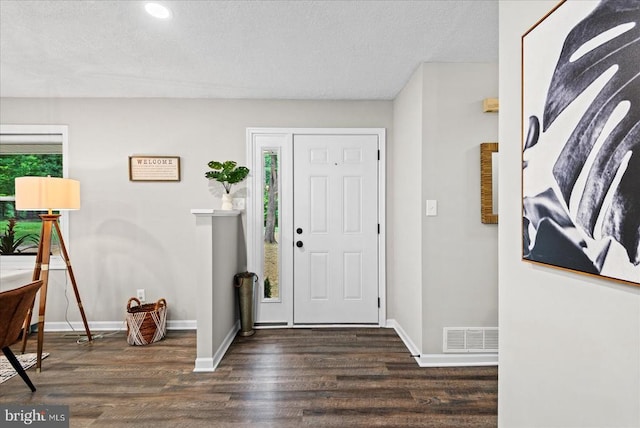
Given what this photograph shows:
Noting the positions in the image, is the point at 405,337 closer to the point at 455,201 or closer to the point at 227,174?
the point at 455,201

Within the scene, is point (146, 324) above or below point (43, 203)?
below

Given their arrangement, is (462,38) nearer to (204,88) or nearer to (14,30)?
(204,88)

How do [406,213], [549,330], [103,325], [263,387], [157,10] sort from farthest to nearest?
[103,325] < [406,213] < [263,387] < [157,10] < [549,330]

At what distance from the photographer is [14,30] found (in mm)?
2230

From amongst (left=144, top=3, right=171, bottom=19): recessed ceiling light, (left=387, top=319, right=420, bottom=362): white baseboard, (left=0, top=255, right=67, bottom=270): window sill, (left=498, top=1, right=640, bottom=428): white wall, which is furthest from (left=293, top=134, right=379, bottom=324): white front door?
(left=0, top=255, right=67, bottom=270): window sill

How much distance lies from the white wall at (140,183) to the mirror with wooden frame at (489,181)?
1.21 metres

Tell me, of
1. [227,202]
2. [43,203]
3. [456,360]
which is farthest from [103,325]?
[456,360]

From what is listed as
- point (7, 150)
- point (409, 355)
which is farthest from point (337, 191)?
point (7, 150)

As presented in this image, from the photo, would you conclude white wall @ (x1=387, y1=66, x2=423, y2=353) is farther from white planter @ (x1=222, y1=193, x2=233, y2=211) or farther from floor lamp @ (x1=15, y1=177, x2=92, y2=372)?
floor lamp @ (x1=15, y1=177, x2=92, y2=372)

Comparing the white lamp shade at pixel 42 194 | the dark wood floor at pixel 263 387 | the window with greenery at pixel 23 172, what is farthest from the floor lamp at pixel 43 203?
the window with greenery at pixel 23 172

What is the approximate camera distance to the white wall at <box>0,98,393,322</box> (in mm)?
3500

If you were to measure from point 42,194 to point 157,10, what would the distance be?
1787 mm

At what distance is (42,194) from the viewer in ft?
8.91

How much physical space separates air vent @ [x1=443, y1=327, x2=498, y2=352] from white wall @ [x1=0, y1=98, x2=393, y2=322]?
2114 millimetres
